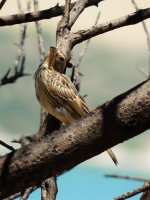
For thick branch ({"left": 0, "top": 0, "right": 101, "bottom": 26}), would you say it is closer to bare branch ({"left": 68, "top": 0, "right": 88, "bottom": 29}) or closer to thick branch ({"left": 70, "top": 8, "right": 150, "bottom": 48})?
thick branch ({"left": 70, "top": 8, "right": 150, "bottom": 48})

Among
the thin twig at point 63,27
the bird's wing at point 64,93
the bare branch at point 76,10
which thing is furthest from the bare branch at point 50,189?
the bird's wing at point 64,93

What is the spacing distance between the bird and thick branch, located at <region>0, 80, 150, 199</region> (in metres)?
4.23

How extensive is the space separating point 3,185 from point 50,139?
1.27 ft

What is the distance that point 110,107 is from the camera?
3.06m

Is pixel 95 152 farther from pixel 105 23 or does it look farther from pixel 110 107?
pixel 105 23

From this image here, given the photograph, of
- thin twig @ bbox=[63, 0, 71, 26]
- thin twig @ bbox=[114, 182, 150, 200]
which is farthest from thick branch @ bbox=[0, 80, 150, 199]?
thin twig @ bbox=[63, 0, 71, 26]

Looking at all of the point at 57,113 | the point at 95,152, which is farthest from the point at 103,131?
the point at 57,113

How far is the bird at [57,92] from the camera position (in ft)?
25.3

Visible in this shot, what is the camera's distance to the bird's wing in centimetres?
789

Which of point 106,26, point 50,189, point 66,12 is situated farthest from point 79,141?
point 66,12

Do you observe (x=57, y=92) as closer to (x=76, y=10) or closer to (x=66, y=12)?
(x=76, y=10)

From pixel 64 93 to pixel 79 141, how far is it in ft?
16.9

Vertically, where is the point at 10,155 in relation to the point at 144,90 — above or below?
below

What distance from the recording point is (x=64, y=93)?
8219 millimetres
